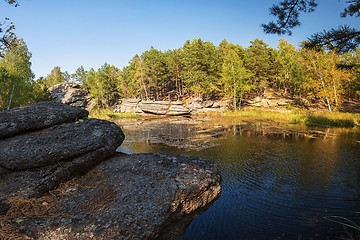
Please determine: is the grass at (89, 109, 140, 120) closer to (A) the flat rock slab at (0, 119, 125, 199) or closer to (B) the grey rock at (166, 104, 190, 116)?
(B) the grey rock at (166, 104, 190, 116)

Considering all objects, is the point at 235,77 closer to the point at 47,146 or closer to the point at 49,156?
the point at 47,146

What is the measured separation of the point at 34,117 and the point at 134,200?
485 cm

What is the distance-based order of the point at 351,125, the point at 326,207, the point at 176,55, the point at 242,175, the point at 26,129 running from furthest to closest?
the point at 176,55 < the point at 351,125 < the point at 242,175 < the point at 326,207 < the point at 26,129

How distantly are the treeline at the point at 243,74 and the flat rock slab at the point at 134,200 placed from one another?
36.8 metres

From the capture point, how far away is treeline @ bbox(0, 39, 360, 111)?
3788 centimetres

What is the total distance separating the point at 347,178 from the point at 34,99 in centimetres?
4990

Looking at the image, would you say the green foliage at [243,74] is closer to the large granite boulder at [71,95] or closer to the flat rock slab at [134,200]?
the large granite boulder at [71,95]

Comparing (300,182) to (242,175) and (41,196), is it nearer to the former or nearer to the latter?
(242,175)

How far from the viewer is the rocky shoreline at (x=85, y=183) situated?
4242mm

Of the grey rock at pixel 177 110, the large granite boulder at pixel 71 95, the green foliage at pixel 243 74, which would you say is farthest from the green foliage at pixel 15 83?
the grey rock at pixel 177 110

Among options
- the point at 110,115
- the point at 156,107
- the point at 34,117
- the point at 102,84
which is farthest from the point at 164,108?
the point at 34,117

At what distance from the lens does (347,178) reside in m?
9.49

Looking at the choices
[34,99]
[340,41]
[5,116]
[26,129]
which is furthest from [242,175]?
→ [34,99]

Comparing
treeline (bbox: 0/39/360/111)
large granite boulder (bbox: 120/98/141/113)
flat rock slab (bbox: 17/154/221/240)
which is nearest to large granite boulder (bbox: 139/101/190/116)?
large granite boulder (bbox: 120/98/141/113)
